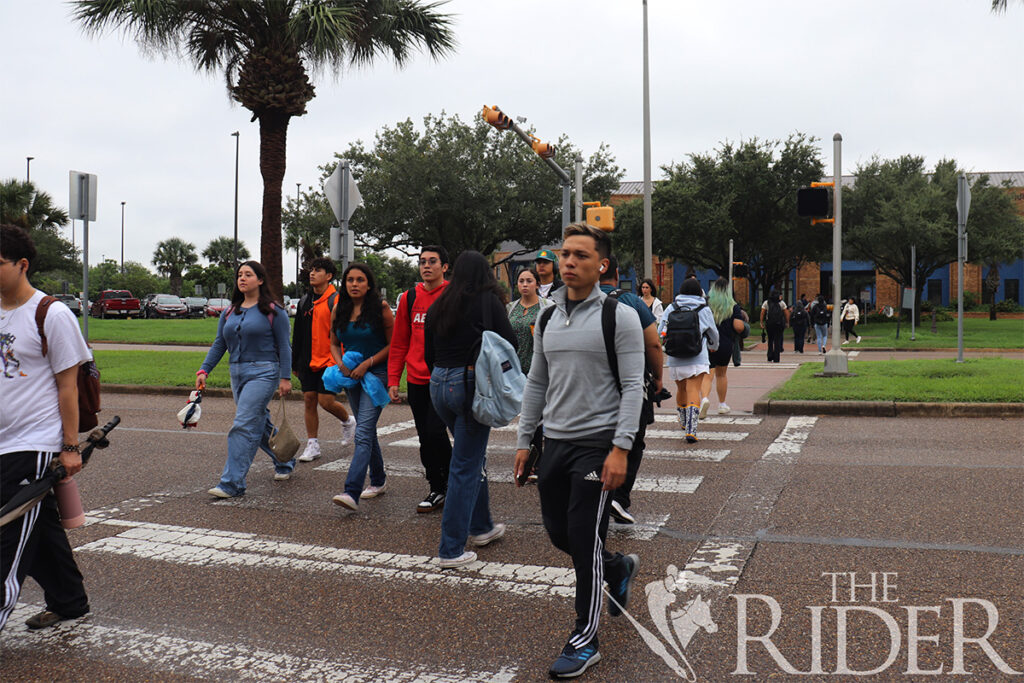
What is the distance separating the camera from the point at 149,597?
4.46 metres

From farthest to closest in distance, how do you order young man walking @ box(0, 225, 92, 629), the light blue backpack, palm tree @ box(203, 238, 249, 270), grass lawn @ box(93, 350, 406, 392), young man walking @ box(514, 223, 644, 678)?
palm tree @ box(203, 238, 249, 270)
grass lawn @ box(93, 350, 406, 392)
the light blue backpack
young man walking @ box(0, 225, 92, 629)
young man walking @ box(514, 223, 644, 678)

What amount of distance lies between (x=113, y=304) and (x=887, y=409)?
5068 centimetres

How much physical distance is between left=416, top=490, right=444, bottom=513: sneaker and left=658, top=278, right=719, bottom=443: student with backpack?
11.0 ft

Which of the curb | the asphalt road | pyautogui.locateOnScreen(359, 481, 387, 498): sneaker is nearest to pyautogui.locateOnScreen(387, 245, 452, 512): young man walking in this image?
the asphalt road

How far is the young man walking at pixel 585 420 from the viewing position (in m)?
3.55

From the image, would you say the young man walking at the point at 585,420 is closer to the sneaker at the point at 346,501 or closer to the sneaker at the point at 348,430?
the sneaker at the point at 346,501

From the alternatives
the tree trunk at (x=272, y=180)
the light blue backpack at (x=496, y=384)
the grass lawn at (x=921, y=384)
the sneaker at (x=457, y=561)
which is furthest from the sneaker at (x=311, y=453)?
the tree trunk at (x=272, y=180)

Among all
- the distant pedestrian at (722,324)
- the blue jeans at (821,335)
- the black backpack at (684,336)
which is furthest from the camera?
the blue jeans at (821,335)

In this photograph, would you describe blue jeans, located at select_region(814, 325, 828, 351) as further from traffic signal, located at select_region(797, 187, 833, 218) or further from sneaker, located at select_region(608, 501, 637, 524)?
sneaker, located at select_region(608, 501, 637, 524)

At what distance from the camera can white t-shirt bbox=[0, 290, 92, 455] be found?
3781 millimetres

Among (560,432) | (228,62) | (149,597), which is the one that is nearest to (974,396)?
(560,432)

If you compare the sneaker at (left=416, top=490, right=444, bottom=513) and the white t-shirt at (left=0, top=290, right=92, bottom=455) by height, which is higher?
the white t-shirt at (left=0, top=290, right=92, bottom=455)

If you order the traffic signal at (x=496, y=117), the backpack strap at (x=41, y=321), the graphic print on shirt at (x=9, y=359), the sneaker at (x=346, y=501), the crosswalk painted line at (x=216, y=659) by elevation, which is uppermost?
the traffic signal at (x=496, y=117)

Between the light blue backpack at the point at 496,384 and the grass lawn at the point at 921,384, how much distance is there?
7750mm
